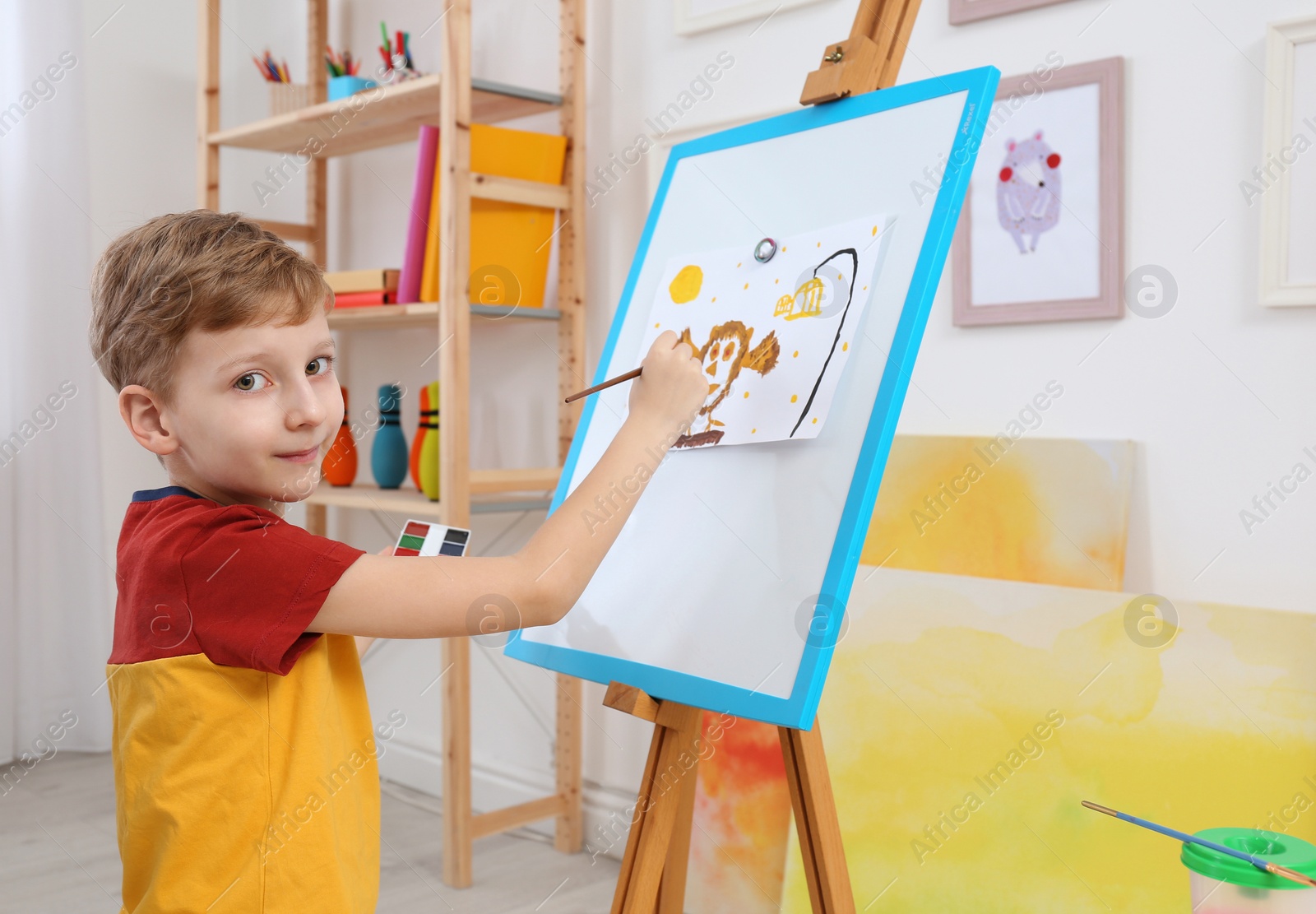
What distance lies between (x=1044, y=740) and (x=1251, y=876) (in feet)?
1.44

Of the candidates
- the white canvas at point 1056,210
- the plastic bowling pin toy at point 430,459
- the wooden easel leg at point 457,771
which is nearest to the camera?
the white canvas at point 1056,210

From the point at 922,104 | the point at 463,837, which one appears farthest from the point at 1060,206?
the point at 463,837

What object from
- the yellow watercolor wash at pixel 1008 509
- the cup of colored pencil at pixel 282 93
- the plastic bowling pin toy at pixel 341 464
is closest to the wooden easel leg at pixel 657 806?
the yellow watercolor wash at pixel 1008 509

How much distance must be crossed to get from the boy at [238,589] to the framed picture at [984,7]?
3.65 feet

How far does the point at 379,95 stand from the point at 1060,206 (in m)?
1.28

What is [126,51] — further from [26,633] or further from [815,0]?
[815,0]

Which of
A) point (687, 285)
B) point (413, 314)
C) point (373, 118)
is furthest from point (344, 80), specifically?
point (687, 285)

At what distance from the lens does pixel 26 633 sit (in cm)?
264

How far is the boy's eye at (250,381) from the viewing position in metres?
0.88

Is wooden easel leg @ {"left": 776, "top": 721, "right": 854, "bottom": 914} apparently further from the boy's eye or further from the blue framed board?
the boy's eye

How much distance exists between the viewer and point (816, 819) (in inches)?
42.1

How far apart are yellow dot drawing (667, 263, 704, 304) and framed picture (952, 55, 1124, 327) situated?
0.57m

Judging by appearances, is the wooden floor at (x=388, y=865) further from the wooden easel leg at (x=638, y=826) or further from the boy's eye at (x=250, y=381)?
the boy's eye at (x=250, y=381)

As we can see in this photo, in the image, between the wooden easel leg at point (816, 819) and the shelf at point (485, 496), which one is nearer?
the wooden easel leg at point (816, 819)
